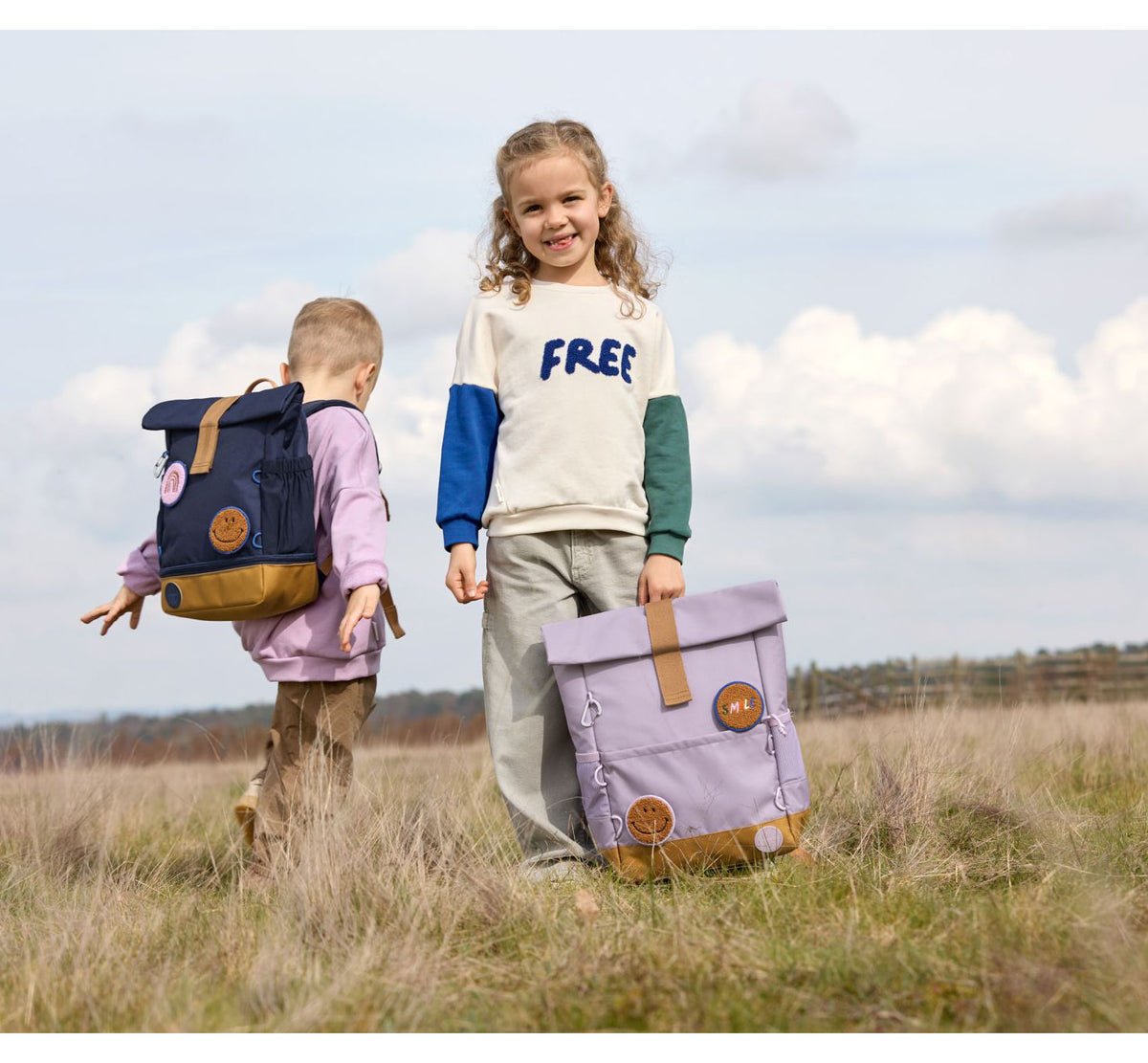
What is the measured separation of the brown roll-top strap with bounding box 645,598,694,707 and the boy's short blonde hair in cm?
137

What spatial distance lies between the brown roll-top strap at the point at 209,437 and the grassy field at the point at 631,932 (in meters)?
1.20

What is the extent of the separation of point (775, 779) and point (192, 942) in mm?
1749

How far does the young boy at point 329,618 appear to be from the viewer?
3.67 metres

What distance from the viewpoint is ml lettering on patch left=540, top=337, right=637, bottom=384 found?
3781 millimetres

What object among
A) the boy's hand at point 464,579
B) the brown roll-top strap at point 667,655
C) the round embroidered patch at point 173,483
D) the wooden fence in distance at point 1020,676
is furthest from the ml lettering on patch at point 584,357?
the wooden fence in distance at point 1020,676

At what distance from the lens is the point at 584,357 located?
3797 mm

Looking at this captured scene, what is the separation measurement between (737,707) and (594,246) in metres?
1.64

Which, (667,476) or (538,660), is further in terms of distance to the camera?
(667,476)

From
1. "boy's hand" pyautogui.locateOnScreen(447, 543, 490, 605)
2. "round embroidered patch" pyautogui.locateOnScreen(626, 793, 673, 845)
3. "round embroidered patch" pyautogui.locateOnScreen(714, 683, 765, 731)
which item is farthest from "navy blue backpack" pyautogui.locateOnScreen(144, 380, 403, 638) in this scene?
"round embroidered patch" pyautogui.locateOnScreen(714, 683, 765, 731)

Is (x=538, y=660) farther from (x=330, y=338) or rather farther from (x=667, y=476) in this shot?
(x=330, y=338)

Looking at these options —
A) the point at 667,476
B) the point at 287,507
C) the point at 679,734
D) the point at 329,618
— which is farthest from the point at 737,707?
the point at 287,507

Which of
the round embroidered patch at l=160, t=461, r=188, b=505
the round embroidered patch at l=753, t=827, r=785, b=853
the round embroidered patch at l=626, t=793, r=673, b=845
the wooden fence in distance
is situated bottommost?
the wooden fence in distance

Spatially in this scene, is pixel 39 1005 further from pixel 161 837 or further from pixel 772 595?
pixel 161 837

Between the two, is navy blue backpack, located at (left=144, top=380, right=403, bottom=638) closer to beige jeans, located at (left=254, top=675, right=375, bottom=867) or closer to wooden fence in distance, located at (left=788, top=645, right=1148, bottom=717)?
beige jeans, located at (left=254, top=675, right=375, bottom=867)
